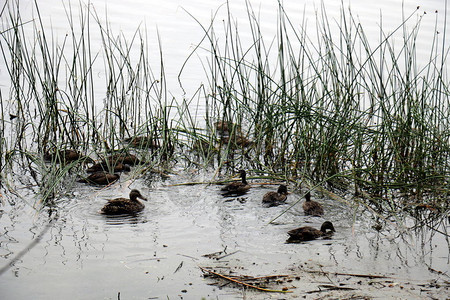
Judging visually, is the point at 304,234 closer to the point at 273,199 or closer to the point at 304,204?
the point at 304,204

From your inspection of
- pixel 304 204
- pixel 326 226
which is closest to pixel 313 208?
pixel 304 204

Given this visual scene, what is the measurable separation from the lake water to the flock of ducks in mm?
70

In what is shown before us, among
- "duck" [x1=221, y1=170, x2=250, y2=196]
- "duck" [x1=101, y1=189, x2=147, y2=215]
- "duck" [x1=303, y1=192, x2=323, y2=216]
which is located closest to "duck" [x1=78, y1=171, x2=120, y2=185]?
"duck" [x1=101, y1=189, x2=147, y2=215]

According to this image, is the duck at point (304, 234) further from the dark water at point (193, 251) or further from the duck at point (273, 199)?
the duck at point (273, 199)

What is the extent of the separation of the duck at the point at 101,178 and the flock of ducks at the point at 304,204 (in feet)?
3.24

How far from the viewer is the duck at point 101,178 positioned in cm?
604

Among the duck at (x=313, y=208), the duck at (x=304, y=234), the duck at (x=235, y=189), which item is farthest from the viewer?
the duck at (x=235, y=189)

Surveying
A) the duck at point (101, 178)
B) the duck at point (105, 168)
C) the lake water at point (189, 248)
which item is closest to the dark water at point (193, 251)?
the lake water at point (189, 248)

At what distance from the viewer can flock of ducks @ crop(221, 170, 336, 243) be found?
4.77 meters

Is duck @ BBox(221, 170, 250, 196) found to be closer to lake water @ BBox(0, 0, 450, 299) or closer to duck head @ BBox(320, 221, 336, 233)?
lake water @ BBox(0, 0, 450, 299)

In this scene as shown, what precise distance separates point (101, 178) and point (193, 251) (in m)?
1.81

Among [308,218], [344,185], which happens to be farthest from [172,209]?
[344,185]

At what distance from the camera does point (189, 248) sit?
458cm

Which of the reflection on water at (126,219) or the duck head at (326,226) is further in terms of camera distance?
the reflection on water at (126,219)
